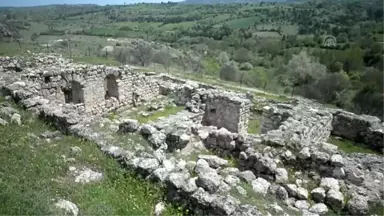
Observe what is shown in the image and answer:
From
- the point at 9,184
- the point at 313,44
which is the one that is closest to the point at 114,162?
the point at 9,184

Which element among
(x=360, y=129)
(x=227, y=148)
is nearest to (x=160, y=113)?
(x=227, y=148)

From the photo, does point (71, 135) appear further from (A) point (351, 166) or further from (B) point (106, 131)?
(A) point (351, 166)

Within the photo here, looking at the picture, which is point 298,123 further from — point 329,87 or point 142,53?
point 142,53

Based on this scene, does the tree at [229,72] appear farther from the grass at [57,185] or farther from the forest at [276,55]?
the grass at [57,185]

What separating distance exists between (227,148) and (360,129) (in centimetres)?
781

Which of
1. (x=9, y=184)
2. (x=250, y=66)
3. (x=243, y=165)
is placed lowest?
(x=250, y=66)

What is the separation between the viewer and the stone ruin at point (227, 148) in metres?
6.91

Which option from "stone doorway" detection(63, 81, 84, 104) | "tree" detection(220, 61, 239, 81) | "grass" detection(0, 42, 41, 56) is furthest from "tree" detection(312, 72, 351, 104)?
"grass" detection(0, 42, 41, 56)

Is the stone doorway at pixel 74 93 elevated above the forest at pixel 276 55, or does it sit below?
above

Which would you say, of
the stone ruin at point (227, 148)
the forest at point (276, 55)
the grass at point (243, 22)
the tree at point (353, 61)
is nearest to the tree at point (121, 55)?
the forest at point (276, 55)

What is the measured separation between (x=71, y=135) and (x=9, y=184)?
134 inches

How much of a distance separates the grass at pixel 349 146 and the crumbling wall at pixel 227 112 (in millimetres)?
4005

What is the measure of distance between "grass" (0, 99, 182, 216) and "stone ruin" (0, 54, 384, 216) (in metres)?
0.35

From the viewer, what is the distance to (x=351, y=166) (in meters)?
8.58
